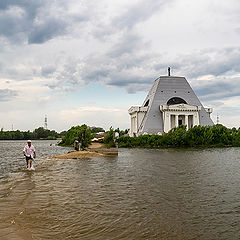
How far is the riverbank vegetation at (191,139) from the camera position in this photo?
5062 centimetres

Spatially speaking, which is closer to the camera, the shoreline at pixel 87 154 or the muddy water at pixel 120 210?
the muddy water at pixel 120 210

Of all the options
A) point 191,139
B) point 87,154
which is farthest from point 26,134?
point 87,154

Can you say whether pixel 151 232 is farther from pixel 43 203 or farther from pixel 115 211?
pixel 43 203

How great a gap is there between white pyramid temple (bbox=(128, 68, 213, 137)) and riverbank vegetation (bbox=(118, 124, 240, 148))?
652 inches

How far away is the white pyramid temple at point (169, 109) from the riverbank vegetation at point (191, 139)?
54.3ft

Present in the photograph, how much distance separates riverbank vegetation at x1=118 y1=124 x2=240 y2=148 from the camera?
50.6m

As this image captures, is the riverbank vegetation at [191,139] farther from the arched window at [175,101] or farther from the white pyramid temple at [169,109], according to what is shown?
the arched window at [175,101]

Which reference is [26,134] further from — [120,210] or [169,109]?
[120,210]

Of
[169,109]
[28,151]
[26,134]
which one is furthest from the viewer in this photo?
[26,134]

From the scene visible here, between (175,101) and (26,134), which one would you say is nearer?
(175,101)

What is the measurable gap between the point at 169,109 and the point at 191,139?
2086cm

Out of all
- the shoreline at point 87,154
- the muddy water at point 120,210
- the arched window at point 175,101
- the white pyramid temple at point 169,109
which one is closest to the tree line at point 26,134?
the white pyramid temple at point 169,109

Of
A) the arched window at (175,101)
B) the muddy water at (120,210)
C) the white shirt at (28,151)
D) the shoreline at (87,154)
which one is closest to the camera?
the muddy water at (120,210)

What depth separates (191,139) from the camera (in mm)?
50719
